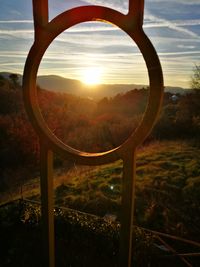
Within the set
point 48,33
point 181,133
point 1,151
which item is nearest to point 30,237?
point 48,33

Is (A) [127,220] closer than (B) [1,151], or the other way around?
(A) [127,220]

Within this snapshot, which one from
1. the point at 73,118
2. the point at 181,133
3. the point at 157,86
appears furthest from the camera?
the point at 73,118

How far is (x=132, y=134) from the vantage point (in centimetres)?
273

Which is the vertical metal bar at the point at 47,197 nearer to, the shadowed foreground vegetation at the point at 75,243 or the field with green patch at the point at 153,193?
the shadowed foreground vegetation at the point at 75,243

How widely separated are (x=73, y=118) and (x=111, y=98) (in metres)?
6.37

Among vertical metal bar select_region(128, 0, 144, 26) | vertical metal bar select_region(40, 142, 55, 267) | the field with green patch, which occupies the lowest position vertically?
the field with green patch

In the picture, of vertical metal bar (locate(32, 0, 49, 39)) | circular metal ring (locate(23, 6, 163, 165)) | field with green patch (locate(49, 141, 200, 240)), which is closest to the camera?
circular metal ring (locate(23, 6, 163, 165))

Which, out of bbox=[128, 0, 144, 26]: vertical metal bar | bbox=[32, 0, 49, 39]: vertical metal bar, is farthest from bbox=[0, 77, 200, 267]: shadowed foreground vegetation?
bbox=[128, 0, 144, 26]: vertical metal bar

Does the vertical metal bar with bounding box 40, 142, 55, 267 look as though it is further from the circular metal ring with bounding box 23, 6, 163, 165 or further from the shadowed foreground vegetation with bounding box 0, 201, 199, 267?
the shadowed foreground vegetation with bounding box 0, 201, 199, 267

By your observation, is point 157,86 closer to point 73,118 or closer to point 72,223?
point 72,223

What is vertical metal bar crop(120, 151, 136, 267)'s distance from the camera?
109 inches

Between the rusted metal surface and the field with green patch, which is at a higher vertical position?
the rusted metal surface

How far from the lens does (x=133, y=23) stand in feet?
8.48

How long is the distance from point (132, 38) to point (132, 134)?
906mm
